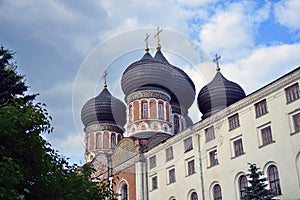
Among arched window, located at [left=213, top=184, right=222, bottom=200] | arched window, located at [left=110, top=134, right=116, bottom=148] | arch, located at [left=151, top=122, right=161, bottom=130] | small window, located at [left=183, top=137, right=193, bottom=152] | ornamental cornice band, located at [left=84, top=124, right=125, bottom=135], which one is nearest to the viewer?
arched window, located at [left=213, top=184, right=222, bottom=200]

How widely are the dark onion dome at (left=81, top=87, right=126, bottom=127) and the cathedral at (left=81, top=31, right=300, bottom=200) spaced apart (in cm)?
11

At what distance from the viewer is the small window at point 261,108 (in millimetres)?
24984

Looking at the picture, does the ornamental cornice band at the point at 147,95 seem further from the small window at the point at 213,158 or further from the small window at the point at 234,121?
the small window at the point at 234,121

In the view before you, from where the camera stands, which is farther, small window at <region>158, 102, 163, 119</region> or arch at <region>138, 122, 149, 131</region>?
small window at <region>158, 102, 163, 119</region>

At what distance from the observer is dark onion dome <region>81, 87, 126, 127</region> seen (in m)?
44.8

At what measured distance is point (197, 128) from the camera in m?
29.5

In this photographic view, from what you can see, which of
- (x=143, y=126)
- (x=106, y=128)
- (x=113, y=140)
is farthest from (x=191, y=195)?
(x=106, y=128)

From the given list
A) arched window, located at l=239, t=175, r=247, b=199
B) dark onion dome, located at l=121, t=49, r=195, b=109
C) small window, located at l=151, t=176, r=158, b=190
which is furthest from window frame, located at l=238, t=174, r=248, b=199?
dark onion dome, located at l=121, t=49, r=195, b=109

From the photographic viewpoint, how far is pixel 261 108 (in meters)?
25.2

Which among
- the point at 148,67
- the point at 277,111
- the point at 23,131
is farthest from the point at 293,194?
the point at 148,67

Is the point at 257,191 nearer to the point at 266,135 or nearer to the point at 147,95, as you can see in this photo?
the point at 266,135

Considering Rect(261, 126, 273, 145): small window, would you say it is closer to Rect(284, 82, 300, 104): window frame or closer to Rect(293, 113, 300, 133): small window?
Rect(293, 113, 300, 133): small window

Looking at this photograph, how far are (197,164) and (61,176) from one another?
1767cm

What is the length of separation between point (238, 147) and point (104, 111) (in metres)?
21.9
